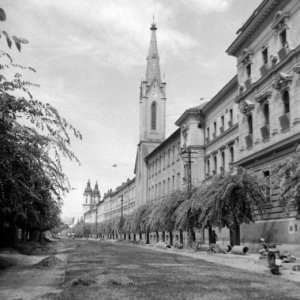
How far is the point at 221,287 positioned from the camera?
11.4m

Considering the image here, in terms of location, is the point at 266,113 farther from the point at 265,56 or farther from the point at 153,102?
the point at 153,102

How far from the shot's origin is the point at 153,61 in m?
100

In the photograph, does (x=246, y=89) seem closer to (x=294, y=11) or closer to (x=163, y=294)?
(x=294, y=11)

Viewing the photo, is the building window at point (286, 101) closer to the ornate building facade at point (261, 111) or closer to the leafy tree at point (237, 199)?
the ornate building facade at point (261, 111)

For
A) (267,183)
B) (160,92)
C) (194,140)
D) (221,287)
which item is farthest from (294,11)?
(160,92)

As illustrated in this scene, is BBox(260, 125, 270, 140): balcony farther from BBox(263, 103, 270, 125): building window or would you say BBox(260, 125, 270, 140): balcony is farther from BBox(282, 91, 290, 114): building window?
BBox(282, 91, 290, 114): building window

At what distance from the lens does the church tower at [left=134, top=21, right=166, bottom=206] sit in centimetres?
9181

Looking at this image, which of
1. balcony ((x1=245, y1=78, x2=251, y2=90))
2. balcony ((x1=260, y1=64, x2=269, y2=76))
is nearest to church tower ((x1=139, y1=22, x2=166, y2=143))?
balcony ((x1=245, y1=78, x2=251, y2=90))

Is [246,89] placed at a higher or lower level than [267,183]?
higher

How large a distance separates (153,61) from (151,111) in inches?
466

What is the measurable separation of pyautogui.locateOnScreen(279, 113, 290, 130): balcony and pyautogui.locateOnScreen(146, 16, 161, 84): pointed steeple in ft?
233

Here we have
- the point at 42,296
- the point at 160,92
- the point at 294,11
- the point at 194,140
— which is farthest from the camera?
the point at 160,92

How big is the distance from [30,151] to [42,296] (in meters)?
3.49

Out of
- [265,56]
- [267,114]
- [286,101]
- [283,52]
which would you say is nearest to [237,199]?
[267,114]
